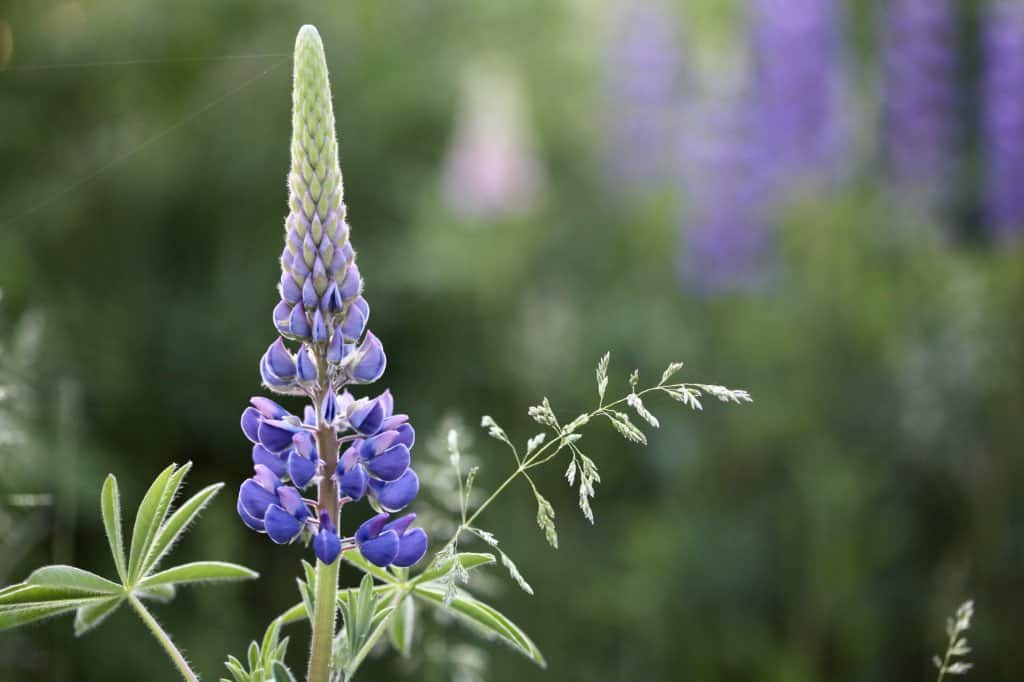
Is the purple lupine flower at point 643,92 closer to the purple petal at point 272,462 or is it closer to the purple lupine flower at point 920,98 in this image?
the purple lupine flower at point 920,98

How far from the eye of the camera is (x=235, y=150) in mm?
4480

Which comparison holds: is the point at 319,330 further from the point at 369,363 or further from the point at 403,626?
the point at 403,626

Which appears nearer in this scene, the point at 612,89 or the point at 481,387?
the point at 481,387

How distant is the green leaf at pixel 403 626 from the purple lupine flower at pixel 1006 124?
11.3 ft

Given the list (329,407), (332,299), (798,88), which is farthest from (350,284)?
(798,88)

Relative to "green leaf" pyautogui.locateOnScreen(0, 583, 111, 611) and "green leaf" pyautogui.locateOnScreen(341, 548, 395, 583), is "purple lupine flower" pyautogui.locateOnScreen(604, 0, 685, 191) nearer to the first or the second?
"green leaf" pyautogui.locateOnScreen(341, 548, 395, 583)

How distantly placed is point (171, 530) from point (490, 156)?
3.55 meters

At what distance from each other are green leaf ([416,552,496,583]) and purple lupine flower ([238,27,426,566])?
0.03 metres

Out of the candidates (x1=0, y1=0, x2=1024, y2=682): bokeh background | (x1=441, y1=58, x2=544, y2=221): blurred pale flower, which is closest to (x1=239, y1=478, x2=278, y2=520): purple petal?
(x1=0, y1=0, x2=1024, y2=682): bokeh background

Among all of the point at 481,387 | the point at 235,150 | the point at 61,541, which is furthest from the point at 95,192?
the point at 61,541

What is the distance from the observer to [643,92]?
17.7ft

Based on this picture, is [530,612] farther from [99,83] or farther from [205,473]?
[99,83]

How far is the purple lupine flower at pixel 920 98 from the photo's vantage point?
476 cm

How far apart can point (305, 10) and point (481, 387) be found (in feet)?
6.26
